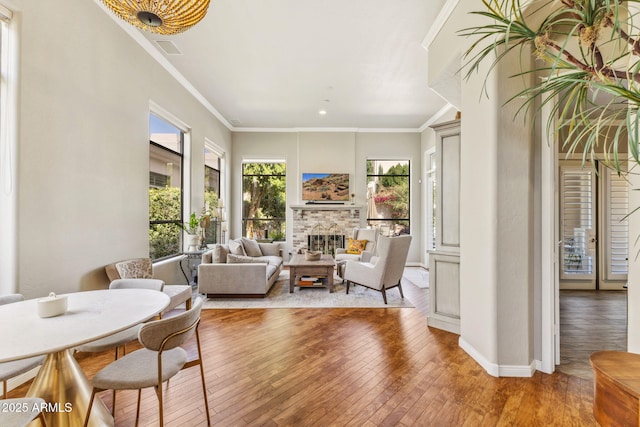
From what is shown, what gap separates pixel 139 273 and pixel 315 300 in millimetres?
2319

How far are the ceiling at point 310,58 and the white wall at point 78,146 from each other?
692 mm

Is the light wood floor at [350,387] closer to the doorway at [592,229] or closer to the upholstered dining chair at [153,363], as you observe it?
the upholstered dining chair at [153,363]

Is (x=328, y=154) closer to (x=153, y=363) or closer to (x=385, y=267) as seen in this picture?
(x=385, y=267)

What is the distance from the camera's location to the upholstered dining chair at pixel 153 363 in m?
1.44

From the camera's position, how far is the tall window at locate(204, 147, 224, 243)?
5.84 meters

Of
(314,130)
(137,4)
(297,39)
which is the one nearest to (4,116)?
(137,4)

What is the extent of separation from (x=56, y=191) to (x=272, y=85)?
3.40m

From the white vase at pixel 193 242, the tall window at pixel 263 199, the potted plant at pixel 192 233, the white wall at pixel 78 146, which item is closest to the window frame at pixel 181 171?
the potted plant at pixel 192 233

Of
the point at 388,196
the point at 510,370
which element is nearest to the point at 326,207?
the point at 388,196

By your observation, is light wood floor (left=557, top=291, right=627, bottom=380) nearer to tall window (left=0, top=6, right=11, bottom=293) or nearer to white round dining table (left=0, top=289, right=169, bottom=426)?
white round dining table (left=0, top=289, right=169, bottom=426)

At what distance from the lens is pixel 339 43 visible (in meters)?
3.56

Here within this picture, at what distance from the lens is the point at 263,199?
7332mm

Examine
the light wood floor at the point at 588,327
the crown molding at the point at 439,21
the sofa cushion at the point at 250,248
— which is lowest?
the light wood floor at the point at 588,327

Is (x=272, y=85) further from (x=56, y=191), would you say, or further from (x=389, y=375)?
(x=389, y=375)
